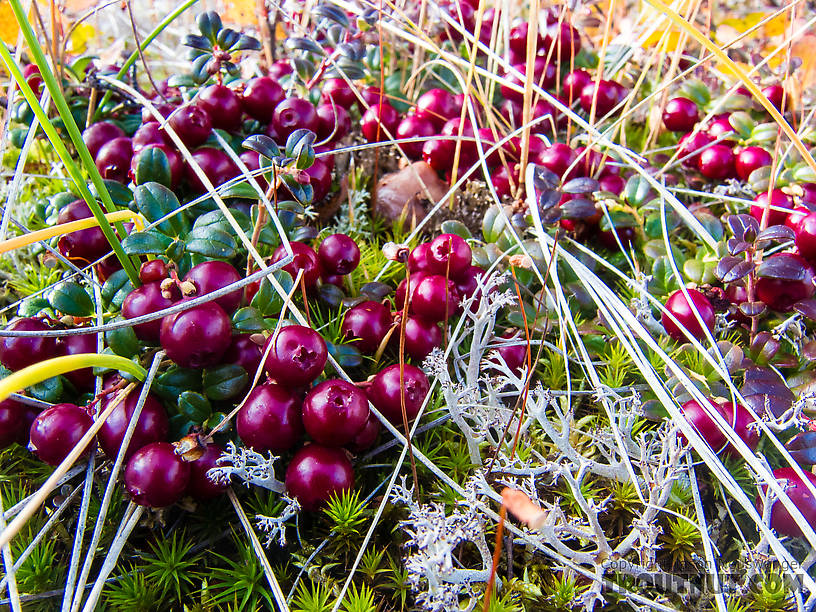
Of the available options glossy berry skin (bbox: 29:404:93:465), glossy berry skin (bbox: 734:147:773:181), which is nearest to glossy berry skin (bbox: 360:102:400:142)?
glossy berry skin (bbox: 734:147:773:181)

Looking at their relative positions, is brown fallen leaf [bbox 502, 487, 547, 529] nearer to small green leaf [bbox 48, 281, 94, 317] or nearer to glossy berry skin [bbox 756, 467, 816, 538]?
glossy berry skin [bbox 756, 467, 816, 538]

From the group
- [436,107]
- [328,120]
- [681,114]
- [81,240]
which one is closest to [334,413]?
[81,240]

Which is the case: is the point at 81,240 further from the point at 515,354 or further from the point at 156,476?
the point at 515,354

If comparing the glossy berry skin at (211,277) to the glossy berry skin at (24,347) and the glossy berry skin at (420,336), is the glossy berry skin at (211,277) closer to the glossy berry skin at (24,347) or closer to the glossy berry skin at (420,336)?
the glossy berry skin at (24,347)

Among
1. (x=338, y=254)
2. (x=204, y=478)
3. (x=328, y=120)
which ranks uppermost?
(x=328, y=120)

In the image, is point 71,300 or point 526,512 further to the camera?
point 71,300

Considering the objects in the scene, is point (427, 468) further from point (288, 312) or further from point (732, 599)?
point (732, 599)

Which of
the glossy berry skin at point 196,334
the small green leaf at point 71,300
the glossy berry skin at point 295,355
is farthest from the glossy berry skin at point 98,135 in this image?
the glossy berry skin at point 295,355

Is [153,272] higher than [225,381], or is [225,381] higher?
[153,272]
